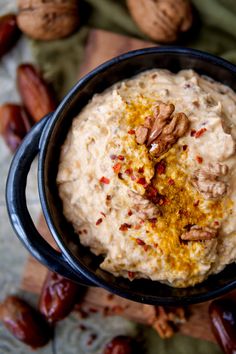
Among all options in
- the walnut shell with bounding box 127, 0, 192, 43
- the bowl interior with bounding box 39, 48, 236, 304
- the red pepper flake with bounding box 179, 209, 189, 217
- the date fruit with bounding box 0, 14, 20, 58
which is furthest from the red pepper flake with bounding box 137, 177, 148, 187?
the date fruit with bounding box 0, 14, 20, 58

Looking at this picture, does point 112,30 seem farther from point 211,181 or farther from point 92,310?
point 92,310

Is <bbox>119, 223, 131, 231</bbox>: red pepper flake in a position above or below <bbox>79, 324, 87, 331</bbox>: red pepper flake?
above

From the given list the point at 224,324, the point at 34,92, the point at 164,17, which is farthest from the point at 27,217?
the point at 164,17

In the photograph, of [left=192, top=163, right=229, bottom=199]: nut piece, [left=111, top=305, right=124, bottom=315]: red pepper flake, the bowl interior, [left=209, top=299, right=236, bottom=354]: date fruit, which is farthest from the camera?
[left=111, top=305, right=124, bottom=315]: red pepper flake

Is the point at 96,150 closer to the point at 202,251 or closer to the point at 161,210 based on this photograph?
the point at 161,210

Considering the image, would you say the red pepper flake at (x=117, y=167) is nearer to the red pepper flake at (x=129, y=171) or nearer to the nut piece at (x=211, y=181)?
the red pepper flake at (x=129, y=171)

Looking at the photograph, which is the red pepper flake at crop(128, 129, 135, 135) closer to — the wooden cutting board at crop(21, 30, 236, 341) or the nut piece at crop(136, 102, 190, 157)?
the nut piece at crop(136, 102, 190, 157)

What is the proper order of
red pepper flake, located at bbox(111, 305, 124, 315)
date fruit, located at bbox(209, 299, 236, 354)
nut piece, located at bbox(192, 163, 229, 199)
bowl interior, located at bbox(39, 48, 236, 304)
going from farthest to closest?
red pepper flake, located at bbox(111, 305, 124, 315), date fruit, located at bbox(209, 299, 236, 354), bowl interior, located at bbox(39, 48, 236, 304), nut piece, located at bbox(192, 163, 229, 199)
